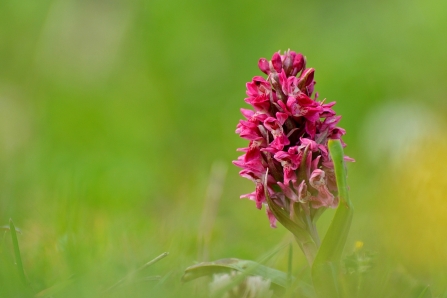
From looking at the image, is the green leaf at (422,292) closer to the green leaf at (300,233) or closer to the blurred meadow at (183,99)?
the green leaf at (300,233)

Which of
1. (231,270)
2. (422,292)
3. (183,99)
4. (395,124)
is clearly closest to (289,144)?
(231,270)

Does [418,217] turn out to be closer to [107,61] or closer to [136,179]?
[136,179]

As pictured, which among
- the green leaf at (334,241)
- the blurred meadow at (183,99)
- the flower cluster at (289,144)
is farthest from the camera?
the blurred meadow at (183,99)

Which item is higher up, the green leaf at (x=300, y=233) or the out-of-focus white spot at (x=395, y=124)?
the out-of-focus white spot at (x=395, y=124)

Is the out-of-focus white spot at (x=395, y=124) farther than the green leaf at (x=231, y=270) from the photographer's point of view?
Yes

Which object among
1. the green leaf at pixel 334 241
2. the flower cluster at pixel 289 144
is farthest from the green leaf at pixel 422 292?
the flower cluster at pixel 289 144

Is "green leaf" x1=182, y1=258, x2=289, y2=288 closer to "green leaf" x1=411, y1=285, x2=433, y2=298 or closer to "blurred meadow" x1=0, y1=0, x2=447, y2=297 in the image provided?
"green leaf" x1=411, y1=285, x2=433, y2=298

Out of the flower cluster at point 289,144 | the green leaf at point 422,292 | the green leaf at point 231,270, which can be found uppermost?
the flower cluster at point 289,144
